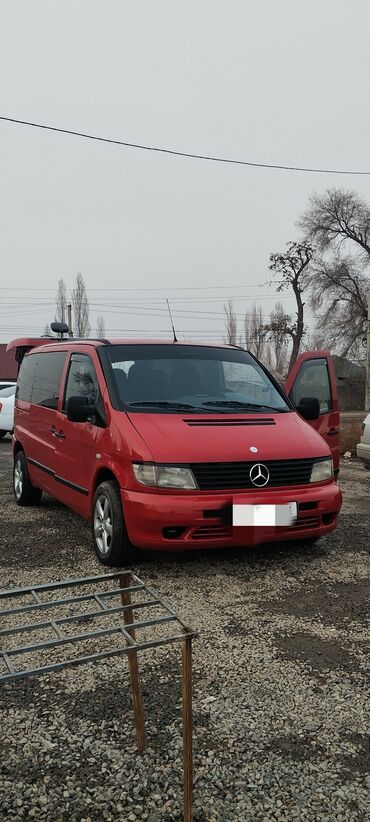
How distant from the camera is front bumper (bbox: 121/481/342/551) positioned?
4.10m

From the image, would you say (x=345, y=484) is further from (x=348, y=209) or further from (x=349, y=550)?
(x=348, y=209)

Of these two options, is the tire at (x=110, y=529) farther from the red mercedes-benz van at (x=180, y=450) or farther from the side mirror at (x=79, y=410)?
the side mirror at (x=79, y=410)

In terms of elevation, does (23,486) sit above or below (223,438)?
below

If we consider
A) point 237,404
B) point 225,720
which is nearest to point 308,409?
point 237,404

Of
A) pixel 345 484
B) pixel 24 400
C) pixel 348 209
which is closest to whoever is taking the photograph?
pixel 24 400

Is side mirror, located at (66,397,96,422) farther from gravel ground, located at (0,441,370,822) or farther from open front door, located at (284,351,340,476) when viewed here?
open front door, located at (284,351,340,476)

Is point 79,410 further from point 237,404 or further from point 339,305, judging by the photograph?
point 339,305

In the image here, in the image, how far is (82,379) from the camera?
5.37 metres

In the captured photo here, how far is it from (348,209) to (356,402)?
39.7 ft

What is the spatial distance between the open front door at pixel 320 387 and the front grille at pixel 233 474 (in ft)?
5.68

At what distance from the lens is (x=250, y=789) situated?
211 centimetres

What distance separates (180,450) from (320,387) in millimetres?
2734

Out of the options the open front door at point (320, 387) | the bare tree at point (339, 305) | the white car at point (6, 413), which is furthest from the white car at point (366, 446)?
the bare tree at point (339, 305)

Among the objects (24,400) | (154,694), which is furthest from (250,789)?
(24,400)
